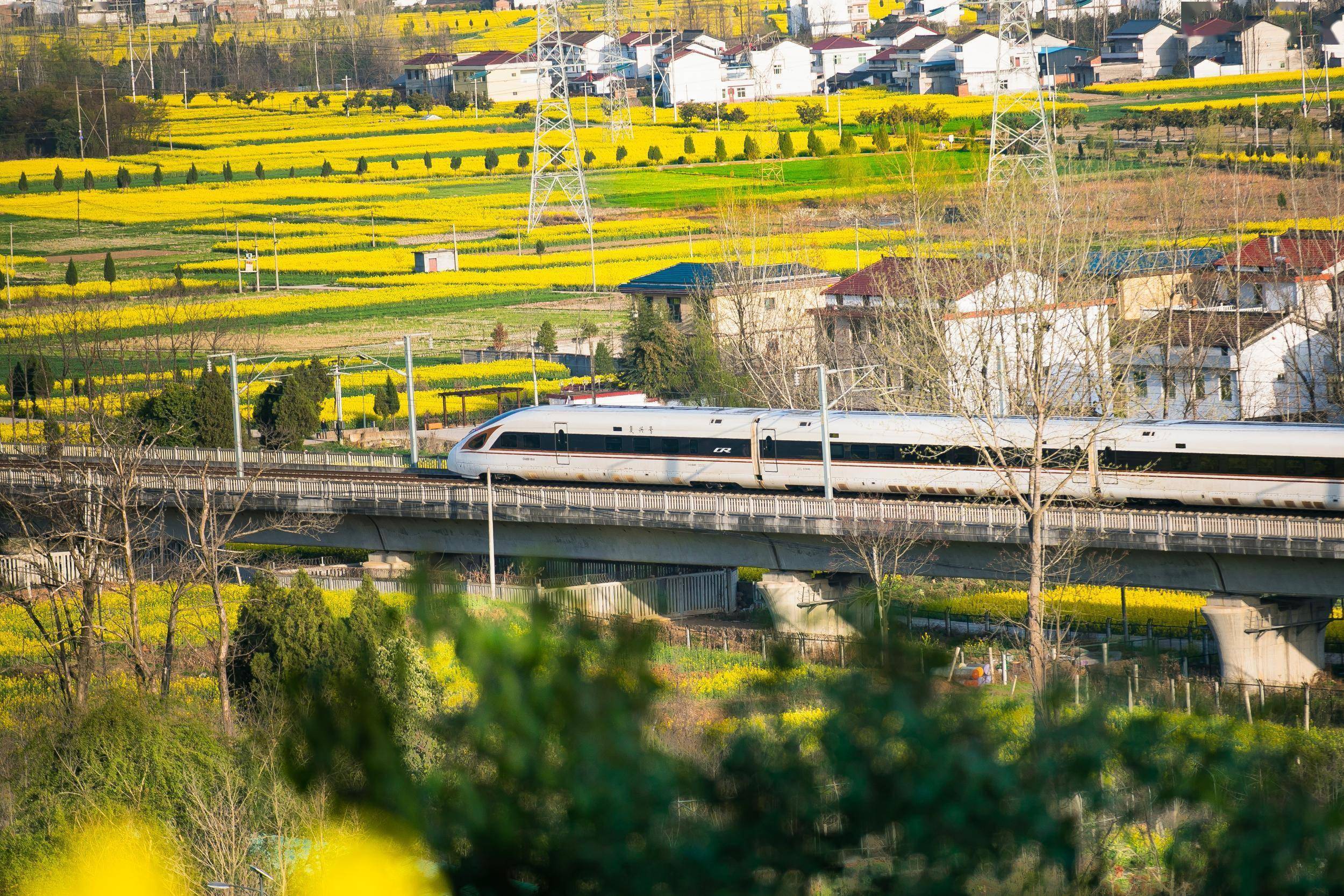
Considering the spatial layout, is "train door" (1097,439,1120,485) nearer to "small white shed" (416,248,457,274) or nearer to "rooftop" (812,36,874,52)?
"small white shed" (416,248,457,274)

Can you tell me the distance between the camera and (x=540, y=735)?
29.8 ft

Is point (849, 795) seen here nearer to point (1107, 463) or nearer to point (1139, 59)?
point (1107, 463)

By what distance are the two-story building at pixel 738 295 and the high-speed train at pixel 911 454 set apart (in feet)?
56.8

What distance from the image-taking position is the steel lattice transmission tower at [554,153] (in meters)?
89.7

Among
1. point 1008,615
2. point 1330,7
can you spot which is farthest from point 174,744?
point 1330,7

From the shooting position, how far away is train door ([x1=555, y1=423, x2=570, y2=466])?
40.5 m

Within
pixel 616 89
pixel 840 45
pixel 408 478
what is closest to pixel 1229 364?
pixel 408 478

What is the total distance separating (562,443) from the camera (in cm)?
4062

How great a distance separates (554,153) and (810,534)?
6351cm

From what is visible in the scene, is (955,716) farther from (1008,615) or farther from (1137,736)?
(1008,615)

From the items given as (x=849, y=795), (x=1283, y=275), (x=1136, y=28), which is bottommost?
(x=849, y=795)

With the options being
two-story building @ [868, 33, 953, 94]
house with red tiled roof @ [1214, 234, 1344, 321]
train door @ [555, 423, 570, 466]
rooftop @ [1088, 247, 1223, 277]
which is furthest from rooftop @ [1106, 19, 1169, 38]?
train door @ [555, 423, 570, 466]

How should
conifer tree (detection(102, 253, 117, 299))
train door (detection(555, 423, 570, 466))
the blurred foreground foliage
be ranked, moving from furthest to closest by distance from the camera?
conifer tree (detection(102, 253, 117, 299)), train door (detection(555, 423, 570, 466)), the blurred foreground foliage

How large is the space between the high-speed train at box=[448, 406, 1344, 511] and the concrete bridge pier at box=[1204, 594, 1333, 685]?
2.09 m
